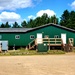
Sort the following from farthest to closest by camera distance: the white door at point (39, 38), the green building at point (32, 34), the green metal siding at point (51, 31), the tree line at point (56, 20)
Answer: the tree line at point (56, 20)
the green metal siding at point (51, 31)
the green building at point (32, 34)
the white door at point (39, 38)

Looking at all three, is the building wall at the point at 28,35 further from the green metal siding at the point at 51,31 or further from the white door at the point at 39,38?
the white door at the point at 39,38

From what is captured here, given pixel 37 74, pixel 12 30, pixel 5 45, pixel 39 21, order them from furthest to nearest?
pixel 39 21 < pixel 12 30 < pixel 5 45 < pixel 37 74

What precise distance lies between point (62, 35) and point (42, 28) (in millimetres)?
4018

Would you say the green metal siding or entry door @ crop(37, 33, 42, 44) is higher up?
the green metal siding

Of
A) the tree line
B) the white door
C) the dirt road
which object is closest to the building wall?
the white door

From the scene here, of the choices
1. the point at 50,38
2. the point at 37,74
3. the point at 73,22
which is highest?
the point at 73,22

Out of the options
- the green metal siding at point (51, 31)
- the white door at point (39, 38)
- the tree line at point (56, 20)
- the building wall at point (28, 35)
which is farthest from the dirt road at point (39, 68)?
the tree line at point (56, 20)

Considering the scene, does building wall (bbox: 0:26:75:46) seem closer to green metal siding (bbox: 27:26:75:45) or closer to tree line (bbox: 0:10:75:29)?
green metal siding (bbox: 27:26:75:45)

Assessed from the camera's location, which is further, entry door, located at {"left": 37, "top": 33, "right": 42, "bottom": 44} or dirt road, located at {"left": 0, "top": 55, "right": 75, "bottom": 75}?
entry door, located at {"left": 37, "top": 33, "right": 42, "bottom": 44}

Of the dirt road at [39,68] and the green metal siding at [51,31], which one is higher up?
the green metal siding at [51,31]

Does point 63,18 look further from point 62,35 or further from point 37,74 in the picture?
point 37,74

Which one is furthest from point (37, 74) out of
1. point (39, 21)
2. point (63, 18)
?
point (63, 18)

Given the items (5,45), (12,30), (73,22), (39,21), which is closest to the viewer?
(5,45)

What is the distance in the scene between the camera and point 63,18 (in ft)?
414
